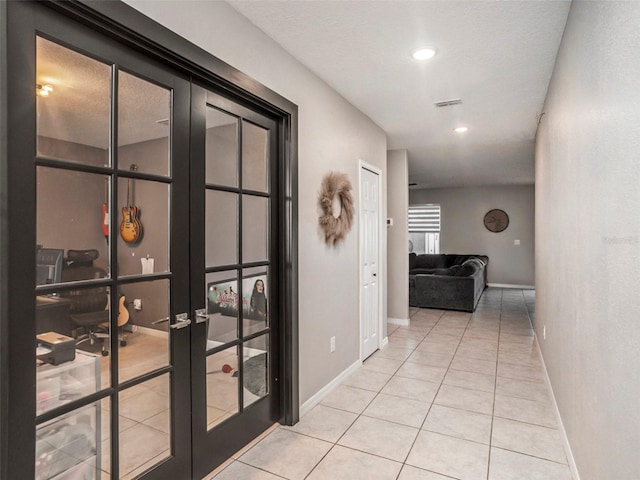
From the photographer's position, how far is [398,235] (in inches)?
226

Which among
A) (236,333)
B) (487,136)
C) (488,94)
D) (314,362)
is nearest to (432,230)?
(487,136)

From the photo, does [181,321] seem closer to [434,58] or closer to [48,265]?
[48,265]

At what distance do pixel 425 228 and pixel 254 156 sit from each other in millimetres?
8746

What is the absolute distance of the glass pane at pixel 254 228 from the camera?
2361 mm


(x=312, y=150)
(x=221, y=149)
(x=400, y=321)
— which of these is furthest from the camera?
(x=400, y=321)

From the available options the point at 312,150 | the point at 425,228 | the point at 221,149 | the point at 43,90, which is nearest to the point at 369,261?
the point at 312,150

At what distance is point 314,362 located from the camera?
298cm

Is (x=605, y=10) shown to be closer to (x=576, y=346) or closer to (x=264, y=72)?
(x=576, y=346)

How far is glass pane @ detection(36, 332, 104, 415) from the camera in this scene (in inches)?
53.7

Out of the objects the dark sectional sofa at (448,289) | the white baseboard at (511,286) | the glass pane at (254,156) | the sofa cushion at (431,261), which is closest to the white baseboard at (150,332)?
the glass pane at (254,156)

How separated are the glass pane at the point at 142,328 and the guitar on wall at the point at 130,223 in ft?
0.67

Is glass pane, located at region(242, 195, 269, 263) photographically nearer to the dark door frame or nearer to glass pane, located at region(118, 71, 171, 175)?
glass pane, located at region(118, 71, 171, 175)

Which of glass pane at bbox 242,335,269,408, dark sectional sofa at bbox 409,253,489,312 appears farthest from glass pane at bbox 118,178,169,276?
dark sectional sofa at bbox 409,253,489,312

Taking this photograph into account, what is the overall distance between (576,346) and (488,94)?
2.29 metres
